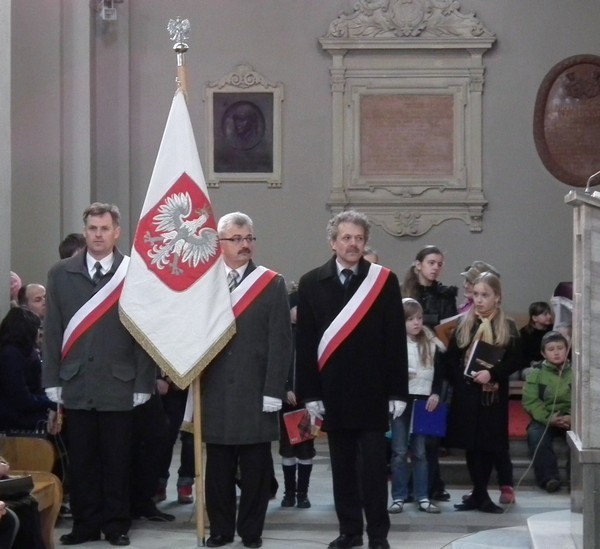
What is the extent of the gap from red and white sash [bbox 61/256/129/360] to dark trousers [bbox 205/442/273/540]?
90cm

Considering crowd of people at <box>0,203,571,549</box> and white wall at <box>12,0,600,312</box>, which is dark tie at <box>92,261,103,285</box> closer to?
crowd of people at <box>0,203,571,549</box>

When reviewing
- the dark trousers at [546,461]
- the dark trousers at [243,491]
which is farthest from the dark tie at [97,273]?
the dark trousers at [546,461]

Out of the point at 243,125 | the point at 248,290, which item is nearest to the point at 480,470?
the point at 248,290

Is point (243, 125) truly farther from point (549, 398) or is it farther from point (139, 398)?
point (139, 398)

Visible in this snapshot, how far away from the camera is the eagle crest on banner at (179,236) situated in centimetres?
670

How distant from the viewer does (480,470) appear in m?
7.74

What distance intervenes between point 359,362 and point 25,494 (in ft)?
5.85

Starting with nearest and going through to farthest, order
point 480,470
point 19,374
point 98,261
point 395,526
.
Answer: point 98,261 → point 19,374 → point 395,526 → point 480,470

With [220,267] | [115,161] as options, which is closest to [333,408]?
[220,267]

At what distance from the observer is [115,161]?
12906 millimetres

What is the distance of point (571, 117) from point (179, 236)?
7019 millimetres

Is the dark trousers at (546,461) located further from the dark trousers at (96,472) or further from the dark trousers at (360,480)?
the dark trousers at (96,472)

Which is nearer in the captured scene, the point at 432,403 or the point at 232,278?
the point at 232,278

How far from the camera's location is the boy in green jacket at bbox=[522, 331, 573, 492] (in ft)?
27.7
